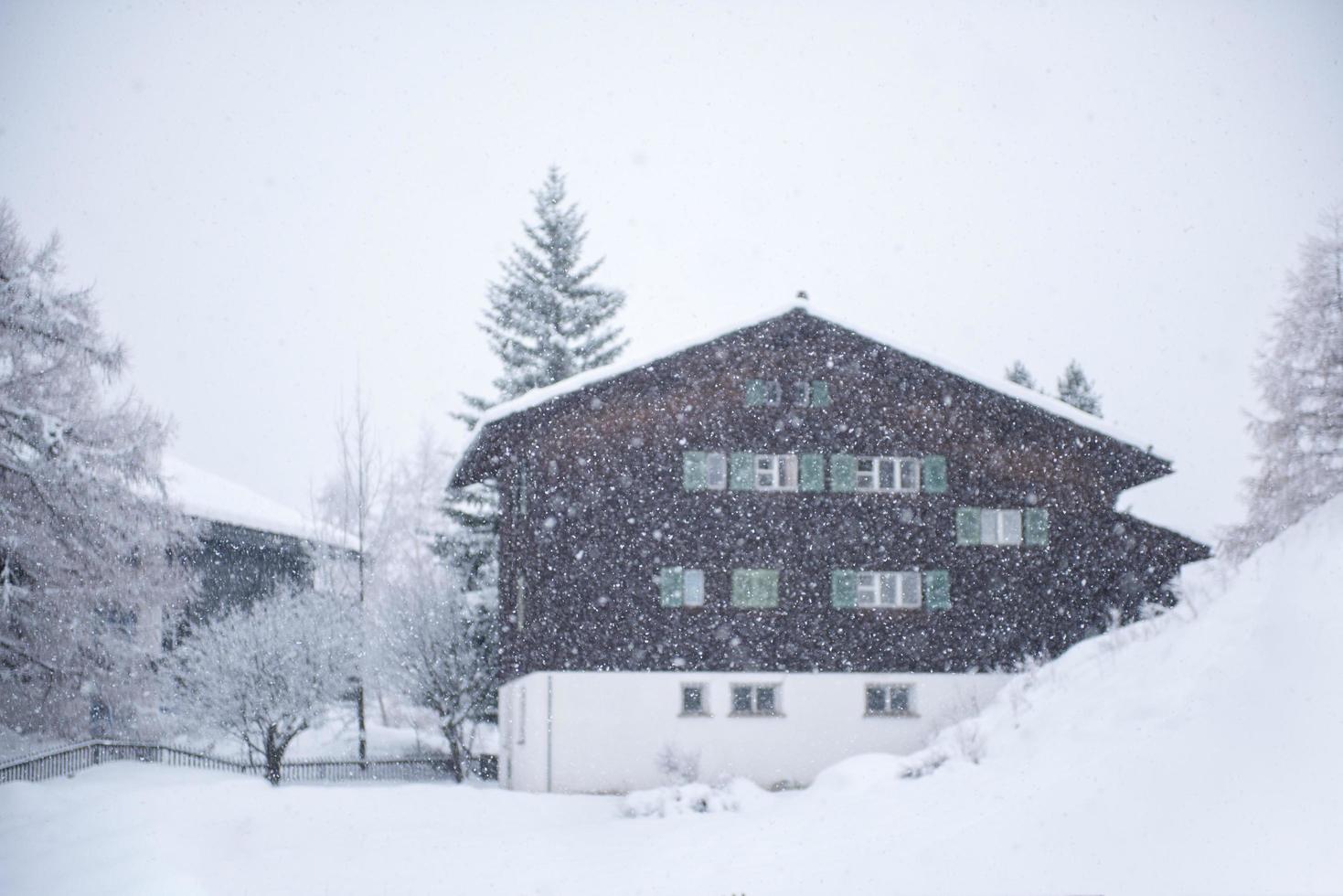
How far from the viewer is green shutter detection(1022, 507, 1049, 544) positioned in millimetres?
27891

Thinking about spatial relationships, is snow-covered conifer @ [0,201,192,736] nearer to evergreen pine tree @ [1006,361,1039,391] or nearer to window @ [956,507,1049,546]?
window @ [956,507,1049,546]

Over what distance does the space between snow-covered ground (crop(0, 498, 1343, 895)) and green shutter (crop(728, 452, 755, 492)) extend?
6.85 meters

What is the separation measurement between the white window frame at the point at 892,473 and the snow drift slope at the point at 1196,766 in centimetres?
1323

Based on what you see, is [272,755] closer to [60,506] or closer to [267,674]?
[267,674]

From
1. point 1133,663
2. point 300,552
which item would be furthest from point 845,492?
point 300,552

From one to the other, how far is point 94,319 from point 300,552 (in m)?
17.9

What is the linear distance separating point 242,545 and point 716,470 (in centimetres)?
1793

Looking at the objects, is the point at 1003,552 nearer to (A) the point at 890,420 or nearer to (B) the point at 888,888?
(A) the point at 890,420

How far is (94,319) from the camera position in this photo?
24844 millimetres

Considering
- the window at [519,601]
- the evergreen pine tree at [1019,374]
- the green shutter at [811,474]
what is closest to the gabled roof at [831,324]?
the green shutter at [811,474]

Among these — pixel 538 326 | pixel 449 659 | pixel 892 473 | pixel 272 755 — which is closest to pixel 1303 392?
pixel 892 473

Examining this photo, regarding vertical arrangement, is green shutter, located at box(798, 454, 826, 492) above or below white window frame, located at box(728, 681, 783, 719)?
above

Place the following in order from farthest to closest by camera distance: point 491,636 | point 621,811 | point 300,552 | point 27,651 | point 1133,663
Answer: point 300,552
point 491,636
point 27,651
point 621,811
point 1133,663

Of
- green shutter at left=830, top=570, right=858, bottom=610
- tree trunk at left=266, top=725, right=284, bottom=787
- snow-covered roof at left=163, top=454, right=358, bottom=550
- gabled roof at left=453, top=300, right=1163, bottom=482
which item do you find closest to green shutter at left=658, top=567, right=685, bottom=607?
green shutter at left=830, top=570, right=858, bottom=610
